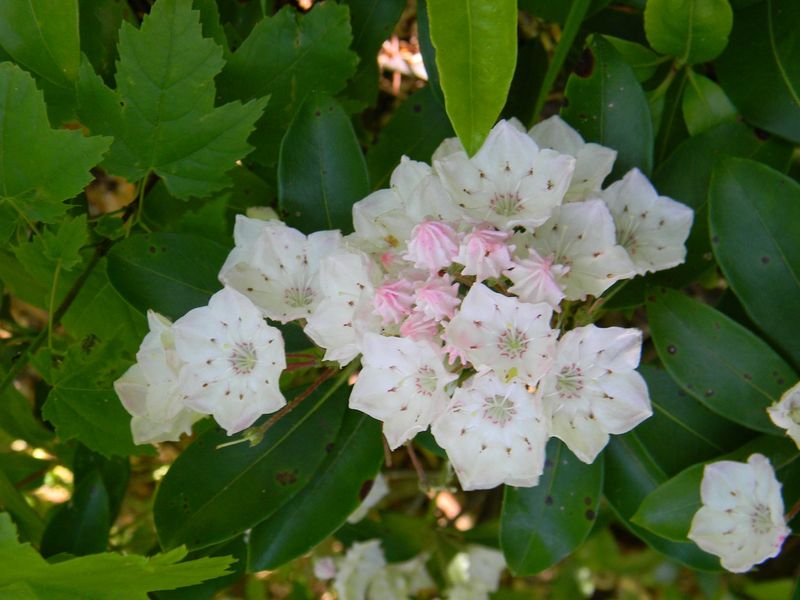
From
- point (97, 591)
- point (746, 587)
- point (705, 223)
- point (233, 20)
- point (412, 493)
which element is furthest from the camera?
point (746, 587)

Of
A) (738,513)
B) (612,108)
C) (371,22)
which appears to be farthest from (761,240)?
(371,22)

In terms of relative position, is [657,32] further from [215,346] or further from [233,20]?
→ [215,346]

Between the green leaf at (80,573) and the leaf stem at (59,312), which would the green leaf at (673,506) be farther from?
the leaf stem at (59,312)

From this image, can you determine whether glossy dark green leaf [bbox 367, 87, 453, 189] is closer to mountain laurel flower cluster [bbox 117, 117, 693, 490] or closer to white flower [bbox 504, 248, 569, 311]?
mountain laurel flower cluster [bbox 117, 117, 693, 490]

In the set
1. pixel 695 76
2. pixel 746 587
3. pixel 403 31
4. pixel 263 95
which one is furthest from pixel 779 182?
pixel 746 587

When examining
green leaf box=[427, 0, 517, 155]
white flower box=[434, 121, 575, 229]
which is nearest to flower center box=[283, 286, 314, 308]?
white flower box=[434, 121, 575, 229]

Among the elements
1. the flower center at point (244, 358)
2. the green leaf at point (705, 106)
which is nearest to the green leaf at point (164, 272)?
the flower center at point (244, 358)

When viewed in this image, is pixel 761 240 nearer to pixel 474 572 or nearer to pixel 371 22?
pixel 371 22
